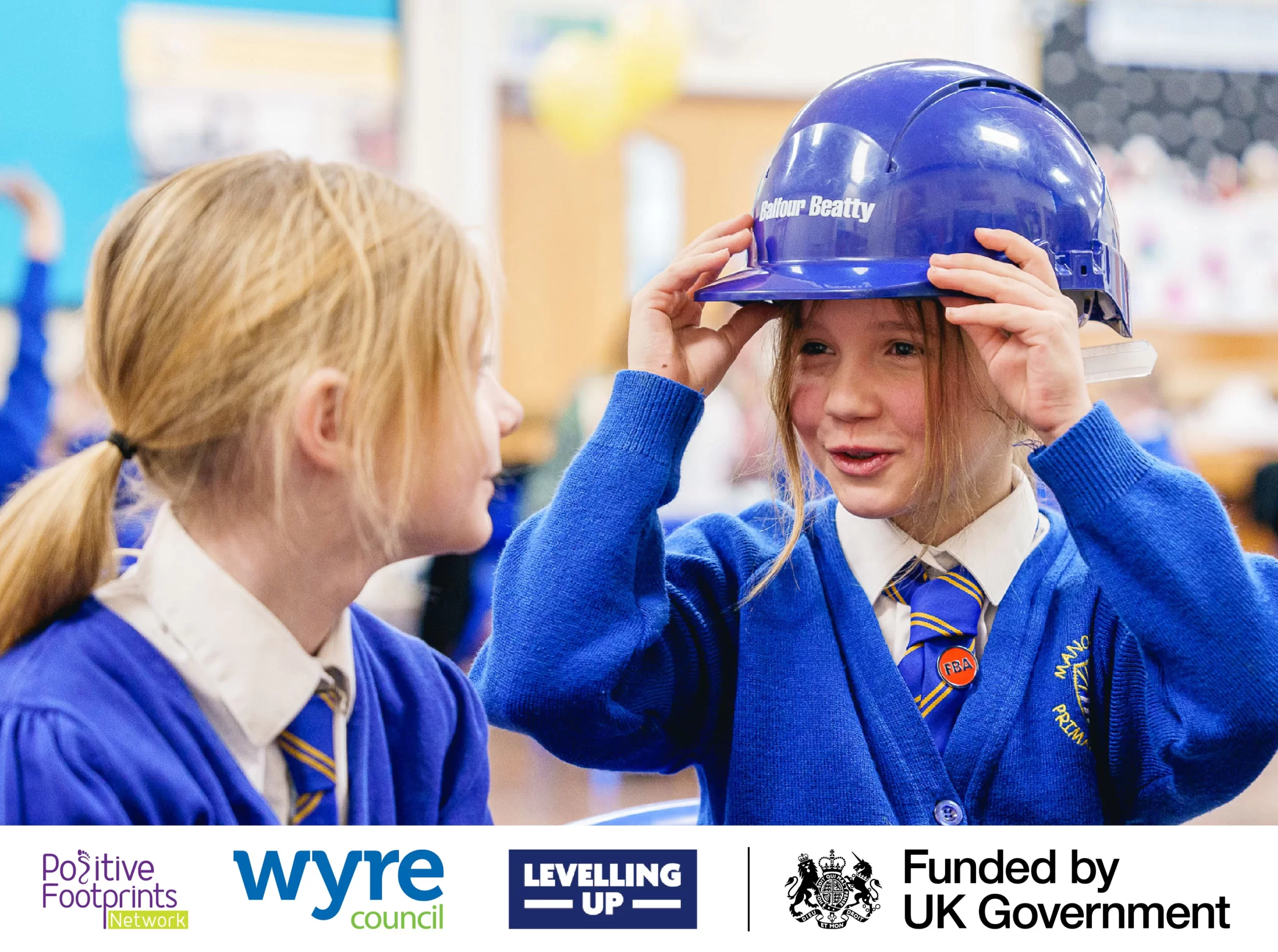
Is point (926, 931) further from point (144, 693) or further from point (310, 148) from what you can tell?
point (310, 148)

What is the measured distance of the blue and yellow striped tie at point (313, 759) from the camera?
918 mm

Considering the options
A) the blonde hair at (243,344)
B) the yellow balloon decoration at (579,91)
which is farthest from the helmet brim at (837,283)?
the yellow balloon decoration at (579,91)

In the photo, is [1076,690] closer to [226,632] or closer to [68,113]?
[226,632]

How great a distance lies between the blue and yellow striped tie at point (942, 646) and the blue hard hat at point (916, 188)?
10.3 inches

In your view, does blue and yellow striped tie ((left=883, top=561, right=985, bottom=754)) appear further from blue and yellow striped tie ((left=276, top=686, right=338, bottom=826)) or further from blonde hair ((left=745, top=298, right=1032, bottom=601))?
blue and yellow striped tie ((left=276, top=686, right=338, bottom=826))

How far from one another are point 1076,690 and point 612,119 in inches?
150

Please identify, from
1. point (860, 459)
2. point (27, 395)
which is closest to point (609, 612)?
point (860, 459)

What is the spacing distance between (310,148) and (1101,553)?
4.06 meters

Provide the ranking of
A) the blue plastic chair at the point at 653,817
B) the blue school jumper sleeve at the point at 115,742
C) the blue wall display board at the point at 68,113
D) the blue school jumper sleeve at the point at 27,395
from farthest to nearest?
the blue wall display board at the point at 68,113 → the blue school jumper sleeve at the point at 27,395 → the blue plastic chair at the point at 653,817 → the blue school jumper sleeve at the point at 115,742

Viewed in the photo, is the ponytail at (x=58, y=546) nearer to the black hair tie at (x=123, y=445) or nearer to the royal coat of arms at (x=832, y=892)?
the black hair tie at (x=123, y=445)

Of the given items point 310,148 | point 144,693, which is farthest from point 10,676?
point 310,148

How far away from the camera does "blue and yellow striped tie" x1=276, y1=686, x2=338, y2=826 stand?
0.92m

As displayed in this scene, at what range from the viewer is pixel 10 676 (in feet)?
2.75

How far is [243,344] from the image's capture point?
0.86 m
